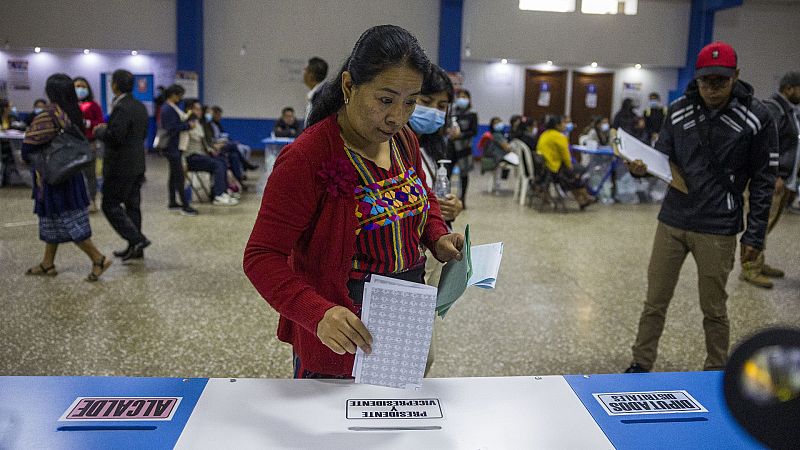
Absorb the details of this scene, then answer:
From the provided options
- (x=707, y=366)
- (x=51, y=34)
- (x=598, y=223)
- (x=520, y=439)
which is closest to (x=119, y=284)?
(x=707, y=366)

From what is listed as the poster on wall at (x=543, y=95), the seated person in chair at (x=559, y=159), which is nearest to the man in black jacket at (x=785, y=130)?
the seated person in chair at (x=559, y=159)

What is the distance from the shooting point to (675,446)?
3.95 feet

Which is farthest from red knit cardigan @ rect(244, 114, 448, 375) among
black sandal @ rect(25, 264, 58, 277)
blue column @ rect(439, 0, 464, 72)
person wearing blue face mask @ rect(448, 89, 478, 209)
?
blue column @ rect(439, 0, 464, 72)

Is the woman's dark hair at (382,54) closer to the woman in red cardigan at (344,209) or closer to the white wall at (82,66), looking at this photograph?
the woman in red cardigan at (344,209)

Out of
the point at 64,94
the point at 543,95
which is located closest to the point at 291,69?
the point at 543,95

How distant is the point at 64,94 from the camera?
4605 millimetres

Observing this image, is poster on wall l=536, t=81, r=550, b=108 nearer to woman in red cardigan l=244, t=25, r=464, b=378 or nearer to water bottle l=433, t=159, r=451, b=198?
water bottle l=433, t=159, r=451, b=198

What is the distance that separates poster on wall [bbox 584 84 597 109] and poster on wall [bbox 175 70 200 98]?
30.9 ft

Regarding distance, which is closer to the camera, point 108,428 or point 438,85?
point 108,428

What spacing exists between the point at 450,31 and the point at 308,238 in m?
14.3

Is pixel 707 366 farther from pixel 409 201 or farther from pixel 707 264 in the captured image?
pixel 409 201

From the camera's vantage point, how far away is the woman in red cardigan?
1261mm

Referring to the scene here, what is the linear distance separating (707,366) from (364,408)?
2228 millimetres

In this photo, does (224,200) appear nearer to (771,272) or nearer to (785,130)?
(771,272)
